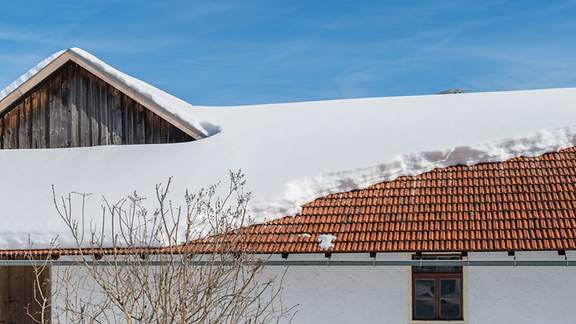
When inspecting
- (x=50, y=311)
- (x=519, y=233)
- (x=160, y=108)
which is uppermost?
(x=160, y=108)

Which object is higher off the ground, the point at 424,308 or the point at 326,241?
the point at 326,241

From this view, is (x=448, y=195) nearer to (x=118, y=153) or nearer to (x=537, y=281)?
(x=537, y=281)

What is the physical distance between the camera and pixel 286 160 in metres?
12.9

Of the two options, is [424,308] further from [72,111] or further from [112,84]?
[72,111]

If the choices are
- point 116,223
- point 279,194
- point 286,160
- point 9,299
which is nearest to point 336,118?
point 286,160

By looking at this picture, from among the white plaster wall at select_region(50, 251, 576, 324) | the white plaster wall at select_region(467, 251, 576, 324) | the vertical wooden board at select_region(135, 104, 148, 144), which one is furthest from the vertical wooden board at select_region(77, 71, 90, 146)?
the white plaster wall at select_region(467, 251, 576, 324)

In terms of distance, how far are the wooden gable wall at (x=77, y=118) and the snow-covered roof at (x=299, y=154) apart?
239mm

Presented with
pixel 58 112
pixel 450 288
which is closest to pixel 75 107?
pixel 58 112

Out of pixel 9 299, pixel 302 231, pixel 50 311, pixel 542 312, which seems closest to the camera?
pixel 542 312

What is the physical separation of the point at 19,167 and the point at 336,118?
18.1 feet

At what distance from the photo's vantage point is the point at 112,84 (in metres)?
14.2

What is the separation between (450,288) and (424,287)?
0.33 metres

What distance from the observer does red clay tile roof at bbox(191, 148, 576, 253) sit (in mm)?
10320

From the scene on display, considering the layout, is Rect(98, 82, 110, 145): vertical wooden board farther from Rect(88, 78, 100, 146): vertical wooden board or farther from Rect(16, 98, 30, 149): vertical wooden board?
Rect(16, 98, 30, 149): vertical wooden board
